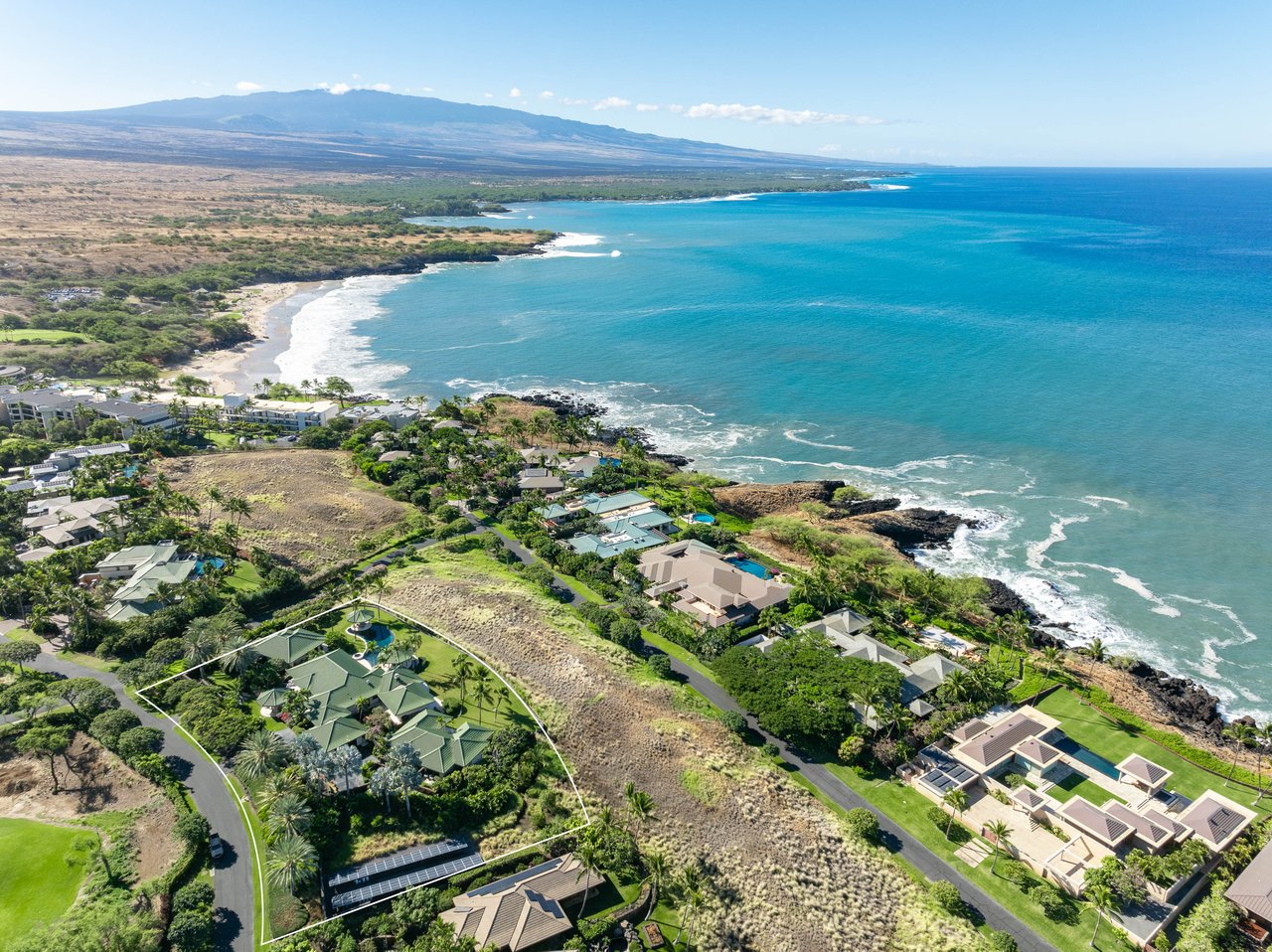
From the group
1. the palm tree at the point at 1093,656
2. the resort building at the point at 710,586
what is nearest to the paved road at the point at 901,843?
the resort building at the point at 710,586

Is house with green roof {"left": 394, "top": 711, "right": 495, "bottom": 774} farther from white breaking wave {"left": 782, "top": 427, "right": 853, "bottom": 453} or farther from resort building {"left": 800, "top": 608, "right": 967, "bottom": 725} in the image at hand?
white breaking wave {"left": 782, "top": 427, "right": 853, "bottom": 453}

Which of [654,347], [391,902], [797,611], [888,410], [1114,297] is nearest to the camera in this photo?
[391,902]

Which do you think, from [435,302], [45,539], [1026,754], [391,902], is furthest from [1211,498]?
[435,302]

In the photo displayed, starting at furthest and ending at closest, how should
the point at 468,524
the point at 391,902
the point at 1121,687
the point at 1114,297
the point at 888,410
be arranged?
the point at 1114,297
the point at 888,410
the point at 468,524
the point at 1121,687
the point at 391,902

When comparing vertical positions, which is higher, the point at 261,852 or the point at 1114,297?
the point at 1114,297

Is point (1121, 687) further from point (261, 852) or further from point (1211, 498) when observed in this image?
point (261, 852)

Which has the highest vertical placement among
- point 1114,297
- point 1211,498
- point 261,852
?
point 1114,297
